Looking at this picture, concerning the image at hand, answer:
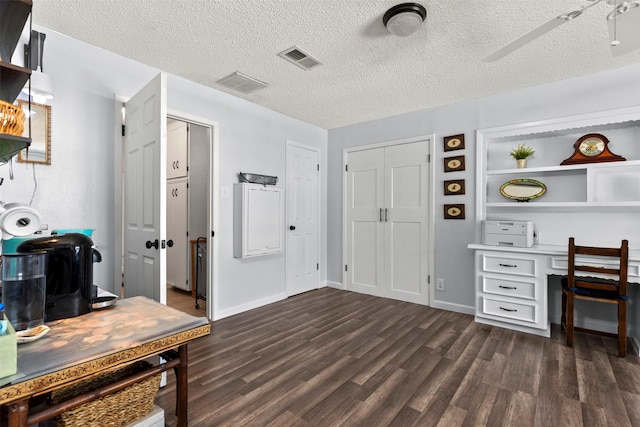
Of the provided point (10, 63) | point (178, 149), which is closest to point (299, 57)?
point (10, 63)

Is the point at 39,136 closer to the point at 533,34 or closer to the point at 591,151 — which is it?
the point at 533,34

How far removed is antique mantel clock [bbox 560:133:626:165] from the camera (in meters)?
2.88

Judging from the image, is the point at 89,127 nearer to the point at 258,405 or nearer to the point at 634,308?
the point at 258,405

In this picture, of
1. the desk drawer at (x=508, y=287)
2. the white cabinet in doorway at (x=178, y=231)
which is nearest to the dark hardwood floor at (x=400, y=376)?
the desk drawer at (x=508, y=287)

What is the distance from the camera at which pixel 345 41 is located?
2393 millimetres

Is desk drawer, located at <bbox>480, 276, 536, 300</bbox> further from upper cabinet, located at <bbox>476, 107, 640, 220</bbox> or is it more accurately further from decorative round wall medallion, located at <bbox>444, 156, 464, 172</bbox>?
decorative round wall medallion, located at <bbox>444, 156, 464, 172</bbox>

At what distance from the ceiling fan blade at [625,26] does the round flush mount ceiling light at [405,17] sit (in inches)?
38.4

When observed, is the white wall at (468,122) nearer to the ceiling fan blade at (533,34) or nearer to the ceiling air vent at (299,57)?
the ceiling fan blade at (533,34)

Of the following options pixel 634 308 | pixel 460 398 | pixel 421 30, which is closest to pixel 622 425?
pixel 460 398

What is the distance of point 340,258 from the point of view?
4785mm

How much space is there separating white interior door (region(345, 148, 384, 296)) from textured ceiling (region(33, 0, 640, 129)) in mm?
1219

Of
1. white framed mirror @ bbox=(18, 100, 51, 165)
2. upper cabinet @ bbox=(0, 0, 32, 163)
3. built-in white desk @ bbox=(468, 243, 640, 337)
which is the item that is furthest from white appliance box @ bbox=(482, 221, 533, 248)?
white framed mirror @ bbox=(18, 100, 51, 165)

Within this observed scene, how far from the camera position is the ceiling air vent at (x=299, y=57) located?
2.54m

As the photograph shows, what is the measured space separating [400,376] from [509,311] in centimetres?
160
